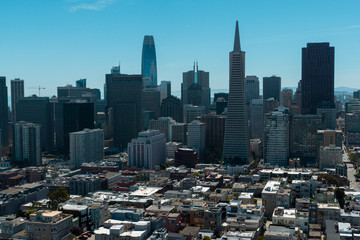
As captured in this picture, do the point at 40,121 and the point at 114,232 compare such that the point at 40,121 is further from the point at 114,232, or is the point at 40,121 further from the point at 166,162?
the point at 114,232

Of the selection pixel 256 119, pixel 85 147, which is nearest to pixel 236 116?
pixel 85 147

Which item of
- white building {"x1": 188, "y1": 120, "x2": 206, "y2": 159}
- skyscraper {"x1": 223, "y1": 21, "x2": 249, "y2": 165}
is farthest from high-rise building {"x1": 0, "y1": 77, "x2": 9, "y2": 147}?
skyscraper {"x1": 223, "y1": 21, "x2": 249, "y2": 165}

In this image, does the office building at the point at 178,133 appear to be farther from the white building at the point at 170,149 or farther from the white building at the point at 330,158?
the white building at the point at 330,158

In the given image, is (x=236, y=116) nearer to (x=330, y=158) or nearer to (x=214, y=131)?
(x=214, y=131)

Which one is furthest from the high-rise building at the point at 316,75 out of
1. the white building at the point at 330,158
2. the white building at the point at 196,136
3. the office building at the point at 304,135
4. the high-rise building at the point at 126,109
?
the white building at the point at 330,158

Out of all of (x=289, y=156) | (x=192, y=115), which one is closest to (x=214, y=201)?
(x=289, y=156)

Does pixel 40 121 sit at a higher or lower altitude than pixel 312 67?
lower

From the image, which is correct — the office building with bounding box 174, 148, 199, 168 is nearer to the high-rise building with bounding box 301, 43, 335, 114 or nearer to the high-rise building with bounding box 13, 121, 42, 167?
the high-rise building with bounding box 13, 121, 42, 167
